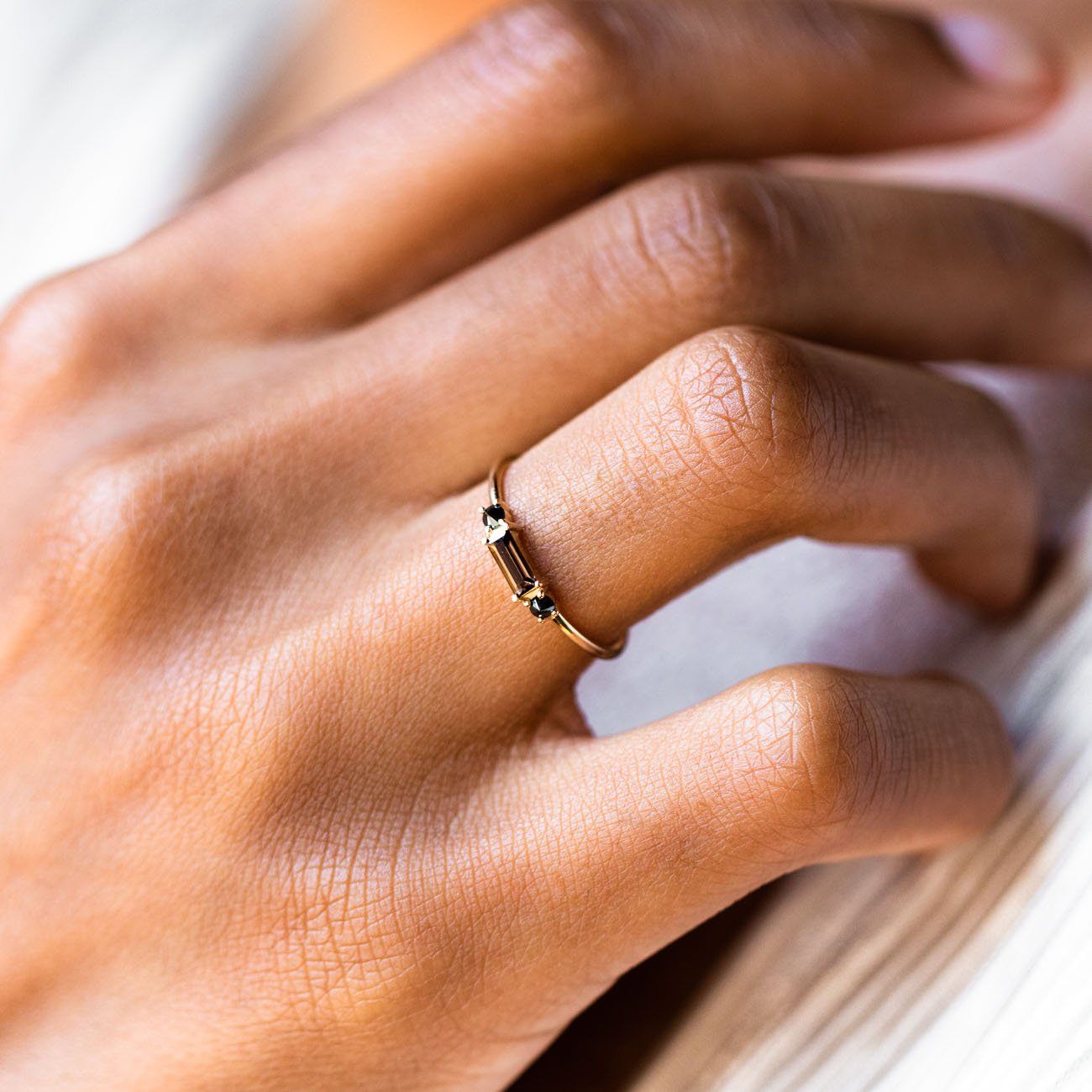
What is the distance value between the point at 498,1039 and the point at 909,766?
0.29 metres

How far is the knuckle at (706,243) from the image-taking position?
794 mm

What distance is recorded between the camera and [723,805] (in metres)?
0.64

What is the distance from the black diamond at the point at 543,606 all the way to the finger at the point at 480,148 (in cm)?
35

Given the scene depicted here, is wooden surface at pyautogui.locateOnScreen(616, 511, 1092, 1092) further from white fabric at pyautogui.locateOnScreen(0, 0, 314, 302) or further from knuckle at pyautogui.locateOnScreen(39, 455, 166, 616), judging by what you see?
white fabric at pyautogui.locateOnScreen(0, 0, 314, 302)

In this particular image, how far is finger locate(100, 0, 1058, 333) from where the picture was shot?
88cm

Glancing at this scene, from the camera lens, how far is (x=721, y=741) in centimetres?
65

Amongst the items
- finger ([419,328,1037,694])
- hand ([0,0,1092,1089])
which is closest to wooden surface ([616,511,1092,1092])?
hand ([0,0,1092,1089])

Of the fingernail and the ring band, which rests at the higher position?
the ring band

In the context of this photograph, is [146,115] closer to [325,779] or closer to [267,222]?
[267,222]

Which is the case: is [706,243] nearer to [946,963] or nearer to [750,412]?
[750,412]

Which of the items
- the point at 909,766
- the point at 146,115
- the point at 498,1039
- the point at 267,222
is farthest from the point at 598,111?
the point at 146,115

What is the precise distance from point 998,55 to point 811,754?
772 millimetres

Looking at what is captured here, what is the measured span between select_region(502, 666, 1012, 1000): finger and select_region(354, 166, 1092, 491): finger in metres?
0.25

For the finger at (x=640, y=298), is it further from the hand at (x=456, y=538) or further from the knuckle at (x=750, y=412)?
the knuckle at (x=750, y=412)
